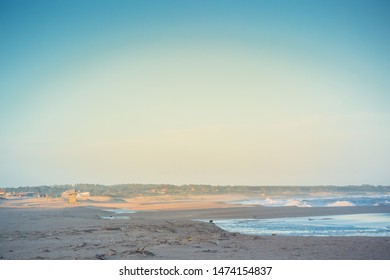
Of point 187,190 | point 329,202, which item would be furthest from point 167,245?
point 187,190

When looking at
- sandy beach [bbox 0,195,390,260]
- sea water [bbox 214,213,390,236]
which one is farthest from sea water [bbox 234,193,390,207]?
sandy beach [bbox 0,195,390,260]

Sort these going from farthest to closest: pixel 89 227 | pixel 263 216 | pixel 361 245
Result: pixel 263 216 → pixel 89 227 → pixel 361 245

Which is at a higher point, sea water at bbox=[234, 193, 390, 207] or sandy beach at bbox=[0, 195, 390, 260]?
sea water at bbox=[234, 193, 390, 207]

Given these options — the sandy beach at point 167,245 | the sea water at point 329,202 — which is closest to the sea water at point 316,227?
the sandy beach at point 167,245

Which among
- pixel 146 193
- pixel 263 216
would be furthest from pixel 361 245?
pixel 146 193

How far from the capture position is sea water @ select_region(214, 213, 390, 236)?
29.8 ft

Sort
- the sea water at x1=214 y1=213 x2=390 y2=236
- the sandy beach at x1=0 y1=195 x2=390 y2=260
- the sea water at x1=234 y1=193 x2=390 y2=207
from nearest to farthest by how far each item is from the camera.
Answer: the sandy beach at x1=0 y1=195 x2=390 y2=260
the sea water at x1=214 y1=213 x2=390 y2=236
the sea water at x1=234 y1=193 x2=390 y2=207

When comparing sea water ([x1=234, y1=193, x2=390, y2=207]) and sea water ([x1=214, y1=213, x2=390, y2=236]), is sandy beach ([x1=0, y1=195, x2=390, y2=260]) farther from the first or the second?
sea water ([x1=234, y1=193, x2=390, y2=207])

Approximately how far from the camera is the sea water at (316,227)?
908 centimetres

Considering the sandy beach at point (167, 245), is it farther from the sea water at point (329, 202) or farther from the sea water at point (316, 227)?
the sea water at point (329, 202)

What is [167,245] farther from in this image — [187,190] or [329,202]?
[187,190]
